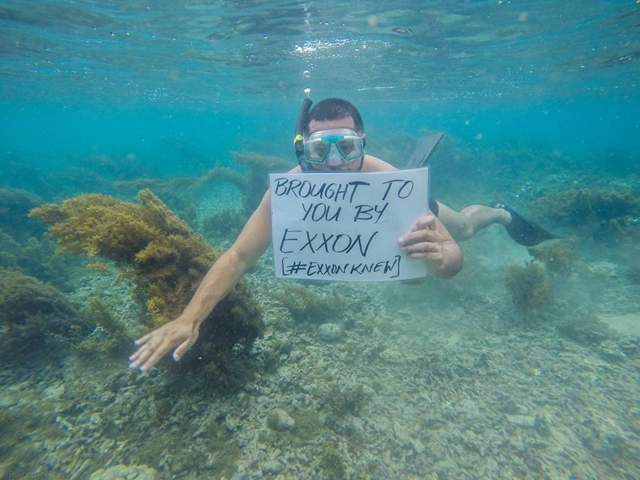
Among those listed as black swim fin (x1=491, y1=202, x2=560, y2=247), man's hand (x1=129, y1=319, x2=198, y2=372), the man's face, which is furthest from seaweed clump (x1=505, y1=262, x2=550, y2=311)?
man's hand (x1=129, y1=319, x2=198, y2=372)

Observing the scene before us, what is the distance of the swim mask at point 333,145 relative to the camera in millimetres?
3043

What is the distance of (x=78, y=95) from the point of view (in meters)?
31.8

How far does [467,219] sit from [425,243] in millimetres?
4293

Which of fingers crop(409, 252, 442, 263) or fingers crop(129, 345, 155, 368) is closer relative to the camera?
fingers crop(129, 345, 155, 368)

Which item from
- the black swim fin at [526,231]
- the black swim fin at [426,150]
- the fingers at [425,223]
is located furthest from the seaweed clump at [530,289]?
the fingers at [425,223]

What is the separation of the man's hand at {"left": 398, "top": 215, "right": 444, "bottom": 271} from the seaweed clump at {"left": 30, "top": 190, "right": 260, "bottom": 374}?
87.0 inches

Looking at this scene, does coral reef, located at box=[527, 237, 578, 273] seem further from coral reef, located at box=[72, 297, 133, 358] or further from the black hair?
coral reef, located at box=[72, 297, 133, 358]

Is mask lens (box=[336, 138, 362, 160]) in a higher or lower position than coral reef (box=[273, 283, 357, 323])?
higher

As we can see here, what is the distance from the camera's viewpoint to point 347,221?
9.10ft

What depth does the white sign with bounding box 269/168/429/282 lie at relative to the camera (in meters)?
2.64

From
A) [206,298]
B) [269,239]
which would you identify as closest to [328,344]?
[269,239]

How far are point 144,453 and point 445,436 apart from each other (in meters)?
3.43

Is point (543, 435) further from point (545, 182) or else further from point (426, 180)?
point (545, 182)

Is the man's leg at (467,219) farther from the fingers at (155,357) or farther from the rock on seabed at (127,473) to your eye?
the rock on seabed at (127,473)
